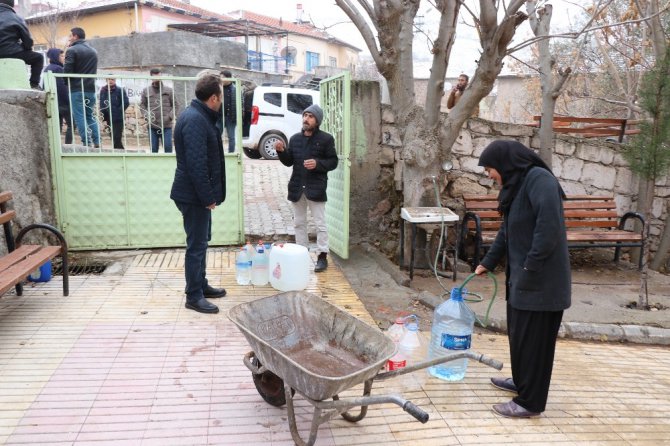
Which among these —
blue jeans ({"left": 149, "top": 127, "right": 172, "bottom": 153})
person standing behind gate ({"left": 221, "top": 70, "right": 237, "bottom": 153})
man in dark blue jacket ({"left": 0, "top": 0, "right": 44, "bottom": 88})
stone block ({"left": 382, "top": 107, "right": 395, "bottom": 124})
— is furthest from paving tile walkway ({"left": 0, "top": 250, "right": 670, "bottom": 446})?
man in dark blue jacket ({"left": 0, "top": 0, "right": 44, "bottom": 88})

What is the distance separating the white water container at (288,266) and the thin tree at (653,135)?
3906 millimetres

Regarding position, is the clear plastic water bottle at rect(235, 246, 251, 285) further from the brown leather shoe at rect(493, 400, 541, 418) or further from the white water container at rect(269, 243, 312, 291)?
the brown leather shoe at rect(493, 400, 541, 418)

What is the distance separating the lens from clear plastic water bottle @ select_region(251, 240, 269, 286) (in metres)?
5.86

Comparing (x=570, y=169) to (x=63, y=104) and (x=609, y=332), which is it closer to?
(x=609, y=332)

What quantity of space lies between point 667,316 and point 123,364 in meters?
5.55

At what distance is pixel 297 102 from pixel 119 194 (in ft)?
25.2

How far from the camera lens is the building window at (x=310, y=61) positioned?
40.4 meters

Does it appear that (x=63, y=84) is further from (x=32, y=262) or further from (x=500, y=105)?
(x=500, y=105)

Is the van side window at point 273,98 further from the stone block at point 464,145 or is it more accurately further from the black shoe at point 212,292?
the black shoe at point 212,292

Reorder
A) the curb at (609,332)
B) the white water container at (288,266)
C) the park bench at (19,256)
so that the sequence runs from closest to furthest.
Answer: the park bench at (19,256)
the curb at (609,332)
the white water container at (288,266)

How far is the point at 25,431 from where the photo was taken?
3156 mm

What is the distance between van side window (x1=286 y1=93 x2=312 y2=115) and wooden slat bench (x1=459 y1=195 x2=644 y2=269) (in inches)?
278

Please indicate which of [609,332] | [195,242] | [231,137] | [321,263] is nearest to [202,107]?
[195,242]

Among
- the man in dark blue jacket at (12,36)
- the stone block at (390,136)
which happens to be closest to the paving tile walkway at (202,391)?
the stone block at (390,136)
